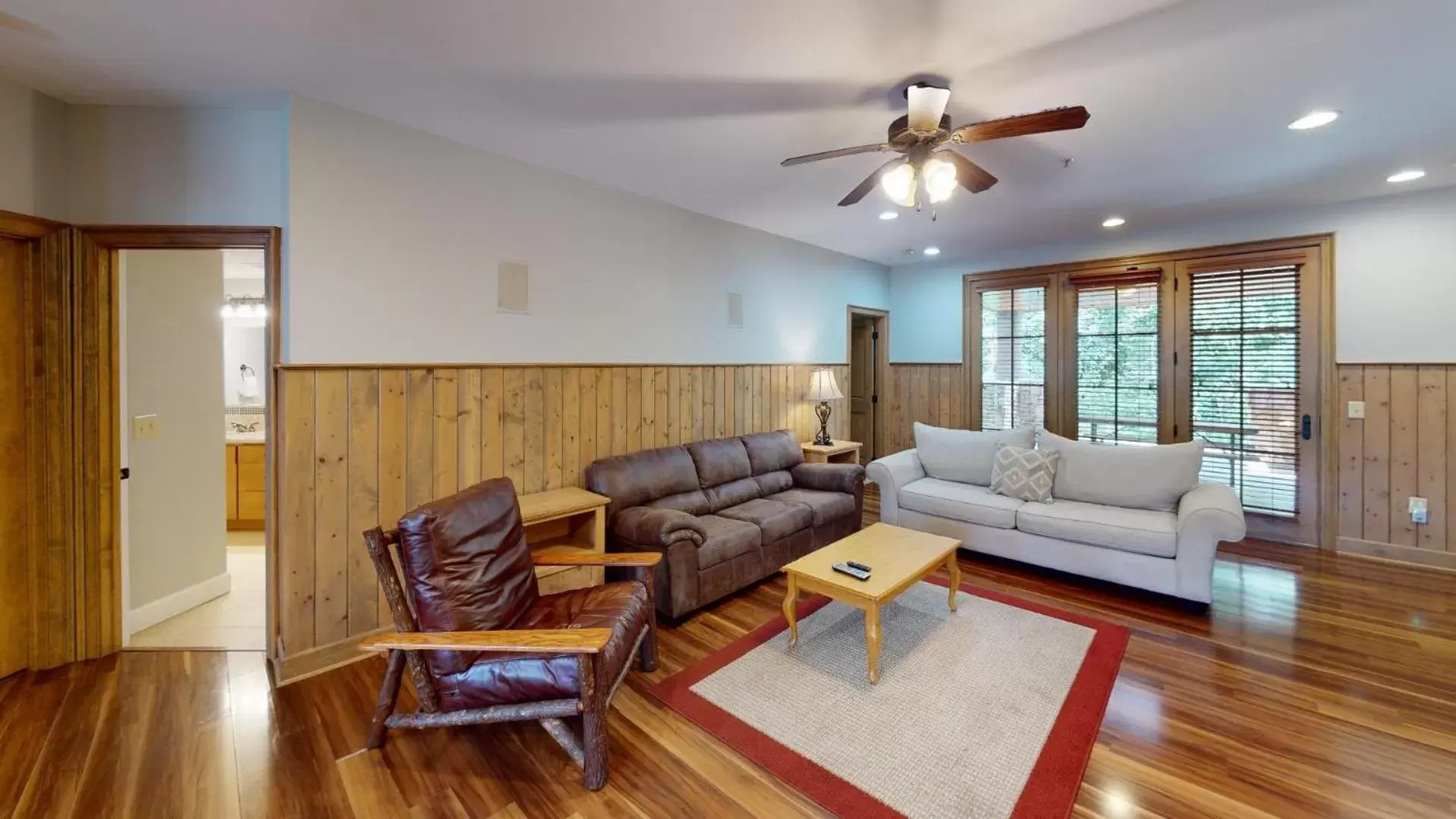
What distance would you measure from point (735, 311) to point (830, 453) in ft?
5.09

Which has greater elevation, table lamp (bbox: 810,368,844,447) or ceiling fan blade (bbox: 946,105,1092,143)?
ceiling fan blade (bbox: 946,105,1092,143)

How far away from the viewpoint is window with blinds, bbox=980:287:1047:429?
575cm

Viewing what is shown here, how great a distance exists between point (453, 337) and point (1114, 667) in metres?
3.71

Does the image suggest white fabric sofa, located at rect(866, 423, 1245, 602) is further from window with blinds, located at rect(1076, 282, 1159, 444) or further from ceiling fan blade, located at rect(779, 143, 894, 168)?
ceiling fan blade, located at rect(779, 143, 894, 168)

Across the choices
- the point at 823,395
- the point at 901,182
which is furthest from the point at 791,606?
the point at 823,395

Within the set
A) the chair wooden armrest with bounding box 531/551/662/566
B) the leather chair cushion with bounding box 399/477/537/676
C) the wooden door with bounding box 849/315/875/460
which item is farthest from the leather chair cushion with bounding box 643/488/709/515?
the wooden door with bounding box 849/315/875/460

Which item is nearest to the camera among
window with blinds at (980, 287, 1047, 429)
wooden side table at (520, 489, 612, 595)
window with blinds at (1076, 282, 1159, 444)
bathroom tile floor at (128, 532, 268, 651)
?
bathroom tile floor at (128, 532, 268, 651)

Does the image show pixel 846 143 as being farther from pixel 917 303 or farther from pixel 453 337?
pixel 917 303

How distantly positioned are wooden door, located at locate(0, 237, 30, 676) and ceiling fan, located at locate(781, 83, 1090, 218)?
346cm

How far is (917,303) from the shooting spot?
21.7 feet

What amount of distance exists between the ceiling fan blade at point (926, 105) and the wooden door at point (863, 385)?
4.39 meters

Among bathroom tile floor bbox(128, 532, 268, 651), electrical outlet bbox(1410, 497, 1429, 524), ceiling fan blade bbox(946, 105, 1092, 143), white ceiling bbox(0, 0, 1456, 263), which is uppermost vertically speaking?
white ceiling bbox(0, 0, 1456, 263)

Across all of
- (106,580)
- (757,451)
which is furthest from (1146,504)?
(106,580)

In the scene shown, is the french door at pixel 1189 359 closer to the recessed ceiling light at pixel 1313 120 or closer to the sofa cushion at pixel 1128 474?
the sofa cushion at pixel 1128 474
